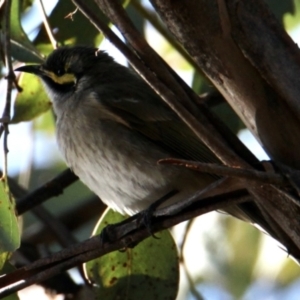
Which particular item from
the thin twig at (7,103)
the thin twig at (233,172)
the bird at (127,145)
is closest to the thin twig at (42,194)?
the bird at (127,145)

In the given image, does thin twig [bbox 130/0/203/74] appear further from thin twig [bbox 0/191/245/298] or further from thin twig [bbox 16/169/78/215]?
thin twig [bbox 0/191/245/298]

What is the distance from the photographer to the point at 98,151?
333cm

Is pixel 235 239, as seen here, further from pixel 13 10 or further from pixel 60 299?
pixel 13 10

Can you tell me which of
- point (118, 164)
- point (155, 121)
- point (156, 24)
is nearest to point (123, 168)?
point (118, 164)

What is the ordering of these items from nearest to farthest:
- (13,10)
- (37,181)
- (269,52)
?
(269,52) < (13,10) < (37,181)

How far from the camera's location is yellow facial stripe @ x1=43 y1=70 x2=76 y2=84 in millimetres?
4020

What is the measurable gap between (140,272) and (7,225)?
75 cm

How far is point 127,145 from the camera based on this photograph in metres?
3.34

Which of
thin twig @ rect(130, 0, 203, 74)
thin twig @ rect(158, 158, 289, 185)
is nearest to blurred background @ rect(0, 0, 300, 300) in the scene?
thin twig @ rect(130, 0, 203, 74)

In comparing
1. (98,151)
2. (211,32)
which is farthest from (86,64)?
(211,32)

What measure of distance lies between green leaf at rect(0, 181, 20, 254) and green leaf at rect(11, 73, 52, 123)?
1.13m

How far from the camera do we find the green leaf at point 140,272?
3.03 meters

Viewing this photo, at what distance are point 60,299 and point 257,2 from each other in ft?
7.07

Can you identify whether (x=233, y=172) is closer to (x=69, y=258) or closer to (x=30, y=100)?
(x=69, y=258)
